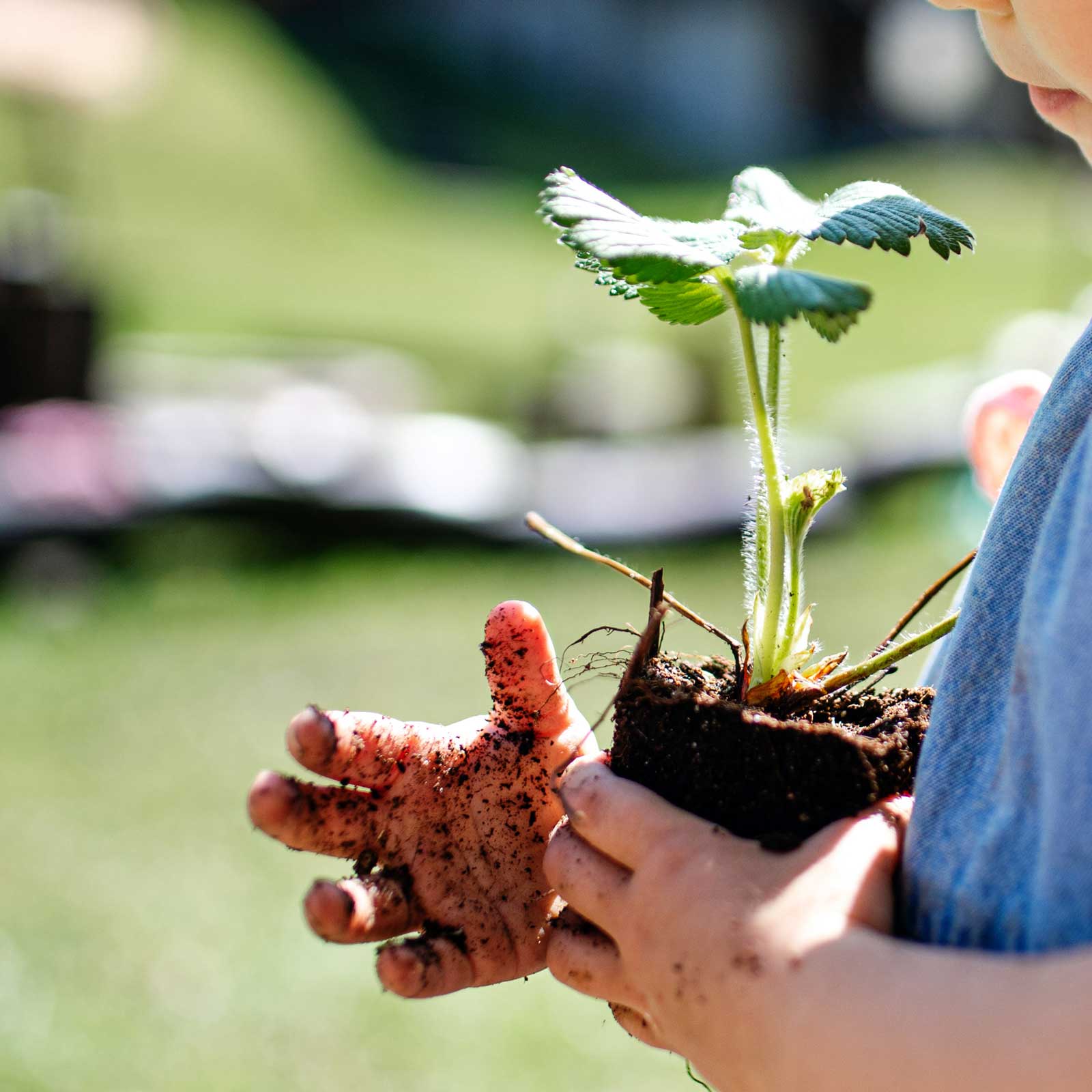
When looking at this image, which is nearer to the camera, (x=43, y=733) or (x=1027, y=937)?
(x=1027, y=937)

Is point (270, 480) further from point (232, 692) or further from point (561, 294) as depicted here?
point (561, 294)

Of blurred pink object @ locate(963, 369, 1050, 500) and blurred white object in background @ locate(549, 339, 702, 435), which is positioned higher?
blurred pink object @ locate(963, 369, 1050, 500)

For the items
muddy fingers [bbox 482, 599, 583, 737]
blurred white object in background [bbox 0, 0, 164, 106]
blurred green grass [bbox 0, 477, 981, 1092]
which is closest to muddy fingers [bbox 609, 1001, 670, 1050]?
muddy fingers [bbox 482, 599, 583, 737]

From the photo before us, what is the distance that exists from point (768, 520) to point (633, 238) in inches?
10.6

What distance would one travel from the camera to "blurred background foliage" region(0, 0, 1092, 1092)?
291 cm

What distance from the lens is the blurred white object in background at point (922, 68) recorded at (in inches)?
809

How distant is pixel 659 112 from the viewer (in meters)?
20.2

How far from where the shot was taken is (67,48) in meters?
6.98

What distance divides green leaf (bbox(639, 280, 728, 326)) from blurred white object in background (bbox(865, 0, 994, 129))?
2173 cm

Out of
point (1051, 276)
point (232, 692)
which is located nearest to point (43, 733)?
point (232, 692)

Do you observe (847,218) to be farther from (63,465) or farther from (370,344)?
(370,344)

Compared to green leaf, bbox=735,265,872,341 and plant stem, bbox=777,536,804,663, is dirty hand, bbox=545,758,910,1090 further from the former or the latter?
green leaf, bbox=735,265,872,341

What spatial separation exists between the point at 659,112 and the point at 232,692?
17668 mm

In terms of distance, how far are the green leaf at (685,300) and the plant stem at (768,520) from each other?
0.03 meters
